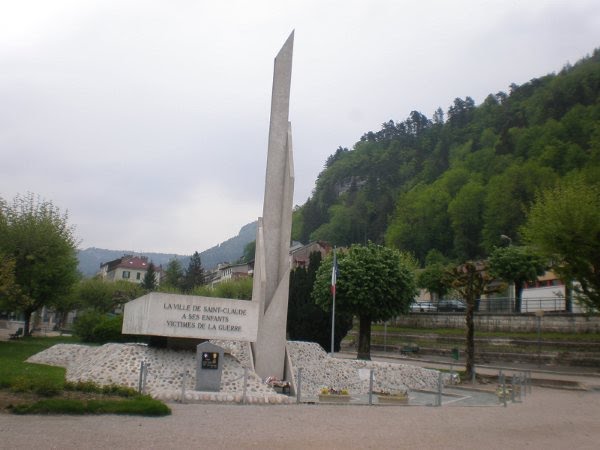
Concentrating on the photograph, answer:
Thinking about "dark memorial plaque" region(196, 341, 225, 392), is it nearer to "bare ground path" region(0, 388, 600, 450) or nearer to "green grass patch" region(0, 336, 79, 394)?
"bare ground path" region(0, 388, 600, 450)

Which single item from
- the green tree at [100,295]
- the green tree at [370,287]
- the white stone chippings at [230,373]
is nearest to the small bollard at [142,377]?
the white stone chippings at [230,373]

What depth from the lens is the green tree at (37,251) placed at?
121 feet

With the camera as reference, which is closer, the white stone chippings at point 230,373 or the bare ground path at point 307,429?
the bare ground path at point 307,429

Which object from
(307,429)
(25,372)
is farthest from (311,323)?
(307,429)

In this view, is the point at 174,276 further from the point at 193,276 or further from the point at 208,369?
the point at 208,369

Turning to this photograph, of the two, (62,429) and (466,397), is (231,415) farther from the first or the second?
(466,397)

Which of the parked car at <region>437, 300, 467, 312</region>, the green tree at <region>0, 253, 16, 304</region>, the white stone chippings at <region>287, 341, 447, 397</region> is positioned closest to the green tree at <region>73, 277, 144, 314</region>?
the parked car at <region>437, 300, 467, 312</region>

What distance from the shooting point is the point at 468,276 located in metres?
30.5

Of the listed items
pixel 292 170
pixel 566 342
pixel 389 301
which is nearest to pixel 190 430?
pixel 292 170

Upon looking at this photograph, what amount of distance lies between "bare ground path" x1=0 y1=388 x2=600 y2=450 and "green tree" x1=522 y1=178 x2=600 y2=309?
18330 mm

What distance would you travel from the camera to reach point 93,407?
13.3 meters

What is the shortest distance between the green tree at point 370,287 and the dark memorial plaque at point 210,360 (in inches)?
657

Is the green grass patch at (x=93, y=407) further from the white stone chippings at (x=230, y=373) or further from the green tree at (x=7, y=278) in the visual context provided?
the green tree at (x=7, y=278)

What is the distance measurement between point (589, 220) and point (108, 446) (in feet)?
102
